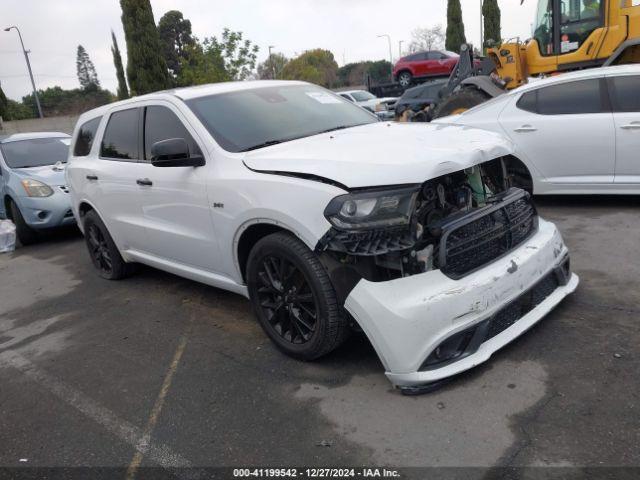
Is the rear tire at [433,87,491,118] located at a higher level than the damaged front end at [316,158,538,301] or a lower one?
higher

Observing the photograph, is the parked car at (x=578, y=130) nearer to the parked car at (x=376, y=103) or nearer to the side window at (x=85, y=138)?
the side window at (x=85, y=138)

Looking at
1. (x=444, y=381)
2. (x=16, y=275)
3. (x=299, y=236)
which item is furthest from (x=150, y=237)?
(x=16, y=275)

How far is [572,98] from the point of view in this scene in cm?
624

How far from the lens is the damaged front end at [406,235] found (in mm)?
2922

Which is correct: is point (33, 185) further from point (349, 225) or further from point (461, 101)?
point (349, 225)

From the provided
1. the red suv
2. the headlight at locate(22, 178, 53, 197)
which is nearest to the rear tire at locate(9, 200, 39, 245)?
the headlight at locate(22, 178, 53, 197)

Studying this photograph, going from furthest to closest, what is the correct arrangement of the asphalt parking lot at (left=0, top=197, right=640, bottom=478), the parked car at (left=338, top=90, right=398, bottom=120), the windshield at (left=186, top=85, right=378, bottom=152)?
the parked car at (left=338, top=90, right=398, bottom=120) → the windshield at (left=186, top=85, right=378, bottom=152) → the asphalt parking lot at (left=0, top=197, right=640, bottom=478)

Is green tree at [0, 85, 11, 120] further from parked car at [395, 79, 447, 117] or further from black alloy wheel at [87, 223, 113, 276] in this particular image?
black alloy wheel at [87, 223, 113, 276]

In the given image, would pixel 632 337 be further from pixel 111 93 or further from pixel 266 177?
pixel 111 93

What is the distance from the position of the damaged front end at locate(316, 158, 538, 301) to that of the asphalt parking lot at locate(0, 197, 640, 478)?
64 cm

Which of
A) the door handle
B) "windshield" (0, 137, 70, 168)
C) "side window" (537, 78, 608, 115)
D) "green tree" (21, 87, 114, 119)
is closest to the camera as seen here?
"side window" (537, 78, 608, 115)

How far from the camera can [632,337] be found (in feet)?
10.9

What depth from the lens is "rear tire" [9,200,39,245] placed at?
340 inches

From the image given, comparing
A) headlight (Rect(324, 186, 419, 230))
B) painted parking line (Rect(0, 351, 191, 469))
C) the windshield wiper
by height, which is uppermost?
the windshield wiper
